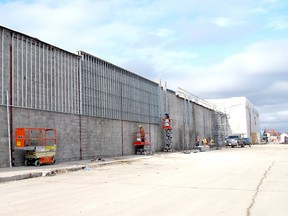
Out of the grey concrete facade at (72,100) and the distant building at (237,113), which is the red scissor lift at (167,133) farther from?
the distant building at (237,113)

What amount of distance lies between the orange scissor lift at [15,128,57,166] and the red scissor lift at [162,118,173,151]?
60.3ft

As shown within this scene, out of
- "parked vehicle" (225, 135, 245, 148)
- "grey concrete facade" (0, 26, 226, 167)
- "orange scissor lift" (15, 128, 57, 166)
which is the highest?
"grey concrete facade" (0, 26, 226, 167)

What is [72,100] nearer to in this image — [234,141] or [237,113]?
[234,141]

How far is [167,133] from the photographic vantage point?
37.4 meters

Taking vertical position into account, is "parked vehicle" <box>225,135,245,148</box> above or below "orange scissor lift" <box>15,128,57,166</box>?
below

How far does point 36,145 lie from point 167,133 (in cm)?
2011

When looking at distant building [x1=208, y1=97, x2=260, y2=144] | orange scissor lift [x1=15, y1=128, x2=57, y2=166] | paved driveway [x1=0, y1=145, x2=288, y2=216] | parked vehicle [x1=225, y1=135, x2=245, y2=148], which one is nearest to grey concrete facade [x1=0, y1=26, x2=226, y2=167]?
orange scissor lift [x1=15, y1=128, x2=57, y2=166]

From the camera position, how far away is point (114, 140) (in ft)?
90.4

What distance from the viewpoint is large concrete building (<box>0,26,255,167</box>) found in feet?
57.7

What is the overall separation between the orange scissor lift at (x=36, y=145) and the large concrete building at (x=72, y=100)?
0.34 m

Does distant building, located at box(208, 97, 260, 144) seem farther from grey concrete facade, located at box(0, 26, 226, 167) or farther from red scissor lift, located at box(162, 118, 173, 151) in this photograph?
grey concrete facade, located at box(0, 26, 226, 167)

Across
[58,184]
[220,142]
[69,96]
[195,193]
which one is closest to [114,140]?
[69,96]

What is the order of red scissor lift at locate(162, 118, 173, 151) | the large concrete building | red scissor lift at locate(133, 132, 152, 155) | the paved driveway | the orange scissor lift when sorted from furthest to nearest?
1. red scissor lift at locate(162, 118, 173, 151)
2. red scissor lift at locate(133, 132, 152, 155)
3. the large concrete building
4. the orange scissor lift
5. the paved driveway

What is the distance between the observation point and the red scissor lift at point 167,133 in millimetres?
36594
